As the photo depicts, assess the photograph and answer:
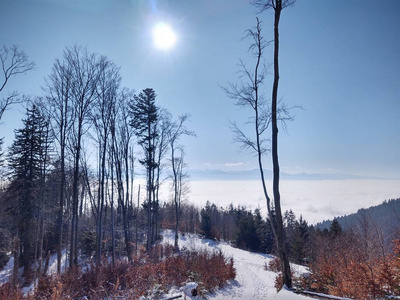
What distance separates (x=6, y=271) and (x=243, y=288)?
22861 mm

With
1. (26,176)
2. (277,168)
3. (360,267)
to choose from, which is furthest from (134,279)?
(26,176)

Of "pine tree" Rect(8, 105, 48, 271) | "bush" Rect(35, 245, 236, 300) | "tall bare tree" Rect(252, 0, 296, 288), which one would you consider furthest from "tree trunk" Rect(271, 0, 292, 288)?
"pine tree" Rect(8, 105, 48, 271)

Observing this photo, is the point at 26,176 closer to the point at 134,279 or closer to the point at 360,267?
the point at 134,279

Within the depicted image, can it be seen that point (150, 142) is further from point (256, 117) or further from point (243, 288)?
point (243, 288)

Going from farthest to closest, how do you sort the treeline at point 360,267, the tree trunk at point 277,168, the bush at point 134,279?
1. the tree trunk at point 277,168
2. the bush at point 134,279
3. the treeline at point 360,267

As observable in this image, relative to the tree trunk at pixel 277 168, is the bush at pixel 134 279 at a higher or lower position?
lower

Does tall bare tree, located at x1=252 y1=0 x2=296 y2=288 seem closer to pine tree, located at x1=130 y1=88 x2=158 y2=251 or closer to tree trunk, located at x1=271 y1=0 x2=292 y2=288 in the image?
tree trunk, located at x1=271 y1=0 x2=292 y2=288

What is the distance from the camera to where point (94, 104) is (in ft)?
43.4

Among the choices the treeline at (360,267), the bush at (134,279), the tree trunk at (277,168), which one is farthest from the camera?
the tree trunk at (277,168)

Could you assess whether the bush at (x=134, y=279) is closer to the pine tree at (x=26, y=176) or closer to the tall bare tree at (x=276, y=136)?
the tall bare tree at (x=276, y=136)

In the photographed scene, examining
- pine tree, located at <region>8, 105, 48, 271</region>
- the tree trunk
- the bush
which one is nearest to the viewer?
the bush

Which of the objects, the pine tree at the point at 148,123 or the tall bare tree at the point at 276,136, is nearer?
the tall bare tree at the point at 276,136

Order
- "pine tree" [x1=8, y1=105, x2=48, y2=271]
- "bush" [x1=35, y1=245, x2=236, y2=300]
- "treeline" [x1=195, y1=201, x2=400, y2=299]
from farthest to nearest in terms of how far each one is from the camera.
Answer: "pine tree" [x1=8, y1=105, x2=48, y2=271]
"bush" [x1=35, y1=245, x2=236, y2=300]
"treeline" [x1=195, y1=201, x2=400, y2=299]

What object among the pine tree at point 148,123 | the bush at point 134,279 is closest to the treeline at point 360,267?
the bush at point 134,279
